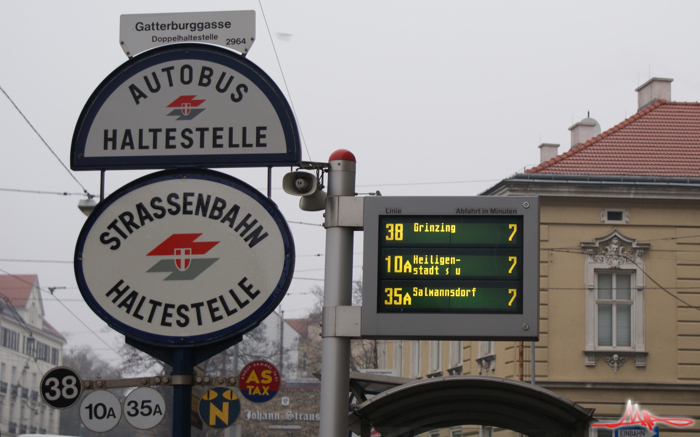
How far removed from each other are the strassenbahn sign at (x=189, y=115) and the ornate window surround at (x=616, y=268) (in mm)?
25104

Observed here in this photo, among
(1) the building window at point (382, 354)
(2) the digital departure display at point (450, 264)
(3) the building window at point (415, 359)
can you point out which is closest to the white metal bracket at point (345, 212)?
(2) the digital departure display at point (450, 264)

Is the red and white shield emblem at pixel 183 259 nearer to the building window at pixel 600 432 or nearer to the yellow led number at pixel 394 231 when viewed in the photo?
the yellow led number at pixel 394 231

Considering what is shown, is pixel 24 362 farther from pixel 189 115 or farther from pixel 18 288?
pixel 189 115

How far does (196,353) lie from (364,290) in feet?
6.08

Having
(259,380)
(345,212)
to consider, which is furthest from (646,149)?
(259,380)

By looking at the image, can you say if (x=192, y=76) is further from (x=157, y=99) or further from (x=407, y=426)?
(x=407, y=426)

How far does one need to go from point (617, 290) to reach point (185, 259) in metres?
26.4

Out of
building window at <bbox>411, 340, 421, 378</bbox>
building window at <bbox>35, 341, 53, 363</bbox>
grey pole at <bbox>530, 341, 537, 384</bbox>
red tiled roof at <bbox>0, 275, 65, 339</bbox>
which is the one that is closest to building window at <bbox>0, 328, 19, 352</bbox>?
building window at <bbox>35, 341, 53, 363</bbox>

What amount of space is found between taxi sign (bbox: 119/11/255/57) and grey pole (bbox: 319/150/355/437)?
59.2 inches

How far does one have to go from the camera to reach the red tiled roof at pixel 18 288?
46.1m

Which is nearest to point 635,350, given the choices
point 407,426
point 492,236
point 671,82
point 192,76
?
point 671,82

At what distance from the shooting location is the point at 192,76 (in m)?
3.74

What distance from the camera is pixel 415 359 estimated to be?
→ 40.9 meters

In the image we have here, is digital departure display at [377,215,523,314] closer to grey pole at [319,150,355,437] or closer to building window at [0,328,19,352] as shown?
grey pole at [319,150,355,437]
